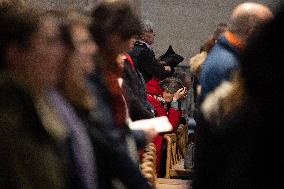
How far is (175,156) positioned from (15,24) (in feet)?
12.2

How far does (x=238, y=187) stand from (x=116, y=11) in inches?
56.2

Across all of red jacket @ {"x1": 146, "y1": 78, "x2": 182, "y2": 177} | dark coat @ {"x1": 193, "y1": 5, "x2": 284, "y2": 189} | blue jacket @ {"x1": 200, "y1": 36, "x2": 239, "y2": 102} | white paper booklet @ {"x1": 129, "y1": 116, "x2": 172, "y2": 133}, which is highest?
red jacket @ {"x1": 146, "y1": 78, "x2": 182, "y2": 177}

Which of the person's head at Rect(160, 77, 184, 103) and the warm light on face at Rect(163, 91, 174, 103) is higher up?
the person's head at Rect(160, 77, 184, 103)

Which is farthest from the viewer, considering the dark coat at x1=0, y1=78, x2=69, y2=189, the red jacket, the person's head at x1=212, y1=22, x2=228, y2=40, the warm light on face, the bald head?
the warm light on face

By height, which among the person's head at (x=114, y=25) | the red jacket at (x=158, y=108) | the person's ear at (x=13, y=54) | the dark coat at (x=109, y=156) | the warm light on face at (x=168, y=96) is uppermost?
the warm light on face at (x=168, y=96)

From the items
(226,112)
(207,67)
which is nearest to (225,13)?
(207,67)

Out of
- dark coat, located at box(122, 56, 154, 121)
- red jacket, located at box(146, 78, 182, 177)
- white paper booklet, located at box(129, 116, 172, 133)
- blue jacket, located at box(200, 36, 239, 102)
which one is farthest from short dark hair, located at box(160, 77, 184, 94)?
blue jacket, located at box(200, 36, 239, 102)

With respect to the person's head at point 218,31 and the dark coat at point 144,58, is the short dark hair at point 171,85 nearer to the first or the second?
the dark coat at point 144,58

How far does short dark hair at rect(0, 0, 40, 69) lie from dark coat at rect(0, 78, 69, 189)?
0.14 metres

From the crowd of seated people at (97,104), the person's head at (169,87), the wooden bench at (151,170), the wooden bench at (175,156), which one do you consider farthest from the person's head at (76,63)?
the person's head at (169,87)

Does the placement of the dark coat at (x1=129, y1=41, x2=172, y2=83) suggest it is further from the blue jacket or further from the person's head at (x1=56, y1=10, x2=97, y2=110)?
the person's head at (x1=56, y1=10, x2=97, y2=110)

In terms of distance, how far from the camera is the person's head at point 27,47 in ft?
5.22

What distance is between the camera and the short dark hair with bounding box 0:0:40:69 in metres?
1.58

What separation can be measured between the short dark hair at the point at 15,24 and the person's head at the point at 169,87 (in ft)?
13.9
